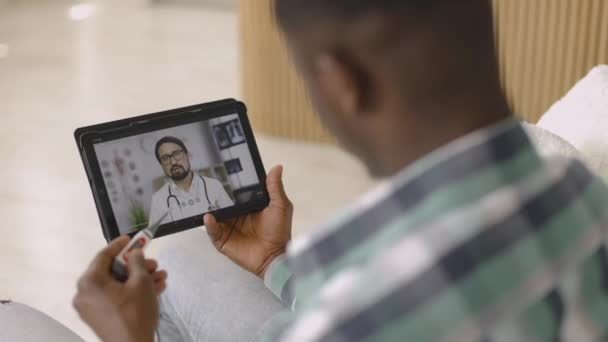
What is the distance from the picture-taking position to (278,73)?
8.77 feet

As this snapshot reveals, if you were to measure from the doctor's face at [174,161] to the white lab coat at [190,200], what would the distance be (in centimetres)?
2

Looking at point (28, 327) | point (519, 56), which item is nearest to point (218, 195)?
point (28, 327)

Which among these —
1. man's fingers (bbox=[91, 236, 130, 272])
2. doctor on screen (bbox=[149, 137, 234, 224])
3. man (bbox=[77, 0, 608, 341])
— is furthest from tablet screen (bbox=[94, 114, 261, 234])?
man (bbox=[77, 0, 608, 341])

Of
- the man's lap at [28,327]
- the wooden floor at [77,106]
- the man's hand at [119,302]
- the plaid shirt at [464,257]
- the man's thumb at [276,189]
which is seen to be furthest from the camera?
the wooden floor at [77,106]

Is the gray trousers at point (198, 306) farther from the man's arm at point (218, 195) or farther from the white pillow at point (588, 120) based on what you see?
the white pillow at point (588, 120)

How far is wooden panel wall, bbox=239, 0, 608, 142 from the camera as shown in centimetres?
225

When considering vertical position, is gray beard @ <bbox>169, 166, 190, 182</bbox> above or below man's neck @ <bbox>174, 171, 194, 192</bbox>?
above

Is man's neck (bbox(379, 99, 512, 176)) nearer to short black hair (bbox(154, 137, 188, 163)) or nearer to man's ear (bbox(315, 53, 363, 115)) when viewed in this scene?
man's ear (bbox(315, 53, 363, 115))

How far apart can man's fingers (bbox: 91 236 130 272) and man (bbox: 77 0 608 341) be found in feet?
1.07

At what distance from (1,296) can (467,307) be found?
5.52 feet

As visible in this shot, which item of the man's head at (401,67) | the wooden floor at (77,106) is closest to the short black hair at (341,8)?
the man's head at (401,67)

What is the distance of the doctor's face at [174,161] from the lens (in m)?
1.24

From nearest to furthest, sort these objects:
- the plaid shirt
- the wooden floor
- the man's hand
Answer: the plaid shirt < the man's hand < the wooden floor

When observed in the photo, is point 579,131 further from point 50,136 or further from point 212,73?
point 212,73
